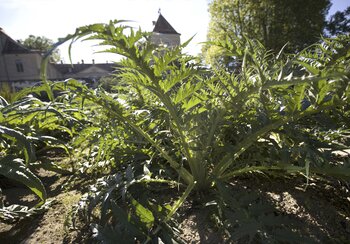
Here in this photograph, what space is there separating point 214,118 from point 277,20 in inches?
593

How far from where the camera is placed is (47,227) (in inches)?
43.3

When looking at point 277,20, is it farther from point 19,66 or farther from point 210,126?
point 19,66

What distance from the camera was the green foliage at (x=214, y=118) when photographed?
2.59 ft

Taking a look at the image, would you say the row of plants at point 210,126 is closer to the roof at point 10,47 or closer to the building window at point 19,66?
the roof at point 10,47

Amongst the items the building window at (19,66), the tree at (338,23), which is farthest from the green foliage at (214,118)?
the building window at (19,66)

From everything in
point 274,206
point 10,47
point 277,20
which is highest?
point 10,47

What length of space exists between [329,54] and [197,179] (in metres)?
0.73

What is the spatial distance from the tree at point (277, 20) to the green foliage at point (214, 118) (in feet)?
42.1

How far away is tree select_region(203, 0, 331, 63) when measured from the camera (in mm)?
13694

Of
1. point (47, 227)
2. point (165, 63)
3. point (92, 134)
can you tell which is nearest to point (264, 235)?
point (165, 63)

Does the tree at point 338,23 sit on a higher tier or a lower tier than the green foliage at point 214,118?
higher

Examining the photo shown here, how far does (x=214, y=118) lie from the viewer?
107 cm

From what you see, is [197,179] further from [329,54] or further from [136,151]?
[329,54]

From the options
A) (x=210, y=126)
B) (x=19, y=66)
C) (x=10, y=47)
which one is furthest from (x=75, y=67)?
(x=210, y=126)
